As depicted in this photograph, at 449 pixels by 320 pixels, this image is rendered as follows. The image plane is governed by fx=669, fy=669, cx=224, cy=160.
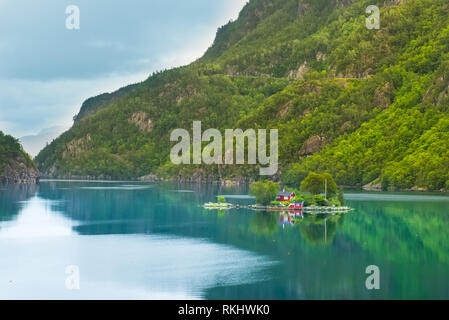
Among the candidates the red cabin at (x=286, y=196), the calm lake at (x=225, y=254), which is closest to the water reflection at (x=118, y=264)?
the calm lake at (x=225, y=254)

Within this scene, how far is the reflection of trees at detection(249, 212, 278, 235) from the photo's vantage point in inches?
3337

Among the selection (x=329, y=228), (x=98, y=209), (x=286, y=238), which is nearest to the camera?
(x=286, y=238)

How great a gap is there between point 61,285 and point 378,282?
24.8 meters

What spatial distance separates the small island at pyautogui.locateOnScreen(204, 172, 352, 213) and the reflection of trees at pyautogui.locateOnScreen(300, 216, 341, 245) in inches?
496

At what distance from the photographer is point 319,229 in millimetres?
85938

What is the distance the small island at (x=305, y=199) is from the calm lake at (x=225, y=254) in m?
5.98

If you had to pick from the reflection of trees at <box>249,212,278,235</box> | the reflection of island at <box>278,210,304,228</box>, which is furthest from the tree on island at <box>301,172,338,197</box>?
the reflection of trees at <box>249,212,278,235</box>

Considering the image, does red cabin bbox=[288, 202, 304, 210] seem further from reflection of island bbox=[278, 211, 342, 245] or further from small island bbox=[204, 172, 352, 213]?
reflection of island bbox=[278, 211, 342, 245]

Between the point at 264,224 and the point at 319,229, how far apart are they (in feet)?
31.3

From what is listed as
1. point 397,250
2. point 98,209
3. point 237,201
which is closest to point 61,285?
point 397,250

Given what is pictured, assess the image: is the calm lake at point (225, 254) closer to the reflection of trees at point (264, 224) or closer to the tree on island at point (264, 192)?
the reflection of trees at point (264, 224)

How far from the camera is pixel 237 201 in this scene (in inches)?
5438
